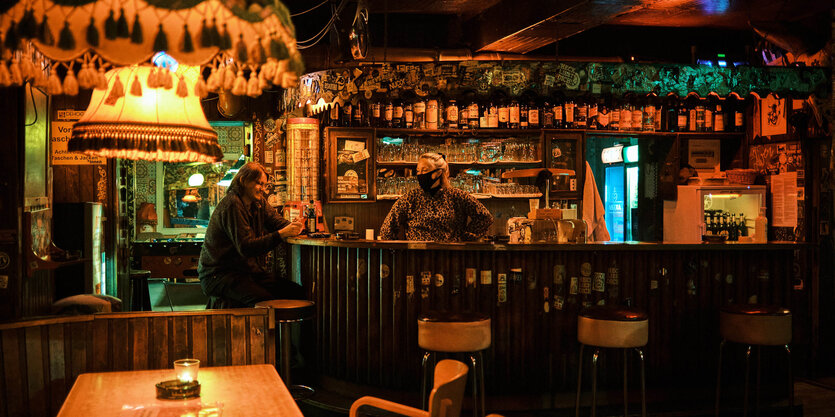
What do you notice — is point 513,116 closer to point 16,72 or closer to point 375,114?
point 375,114

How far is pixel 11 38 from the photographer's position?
1.81m

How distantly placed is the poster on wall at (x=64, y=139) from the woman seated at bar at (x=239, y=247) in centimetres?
196

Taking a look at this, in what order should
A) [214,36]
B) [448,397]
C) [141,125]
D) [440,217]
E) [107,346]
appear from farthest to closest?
[440,217] → [107,346] → [141,125] → [448,397] → [214,36]

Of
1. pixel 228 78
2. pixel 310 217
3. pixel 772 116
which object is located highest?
pixel 772 116

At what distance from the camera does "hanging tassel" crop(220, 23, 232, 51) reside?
1.91 metres

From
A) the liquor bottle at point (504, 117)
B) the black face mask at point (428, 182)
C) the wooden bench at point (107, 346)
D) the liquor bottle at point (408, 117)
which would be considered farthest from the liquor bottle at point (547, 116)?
the wooden bench at point (107, 346)

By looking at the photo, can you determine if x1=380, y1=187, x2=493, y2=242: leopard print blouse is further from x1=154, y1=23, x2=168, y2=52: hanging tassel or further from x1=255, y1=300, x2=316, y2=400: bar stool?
x1=154, y1=23, x2=168, y2=52: hanging tassel

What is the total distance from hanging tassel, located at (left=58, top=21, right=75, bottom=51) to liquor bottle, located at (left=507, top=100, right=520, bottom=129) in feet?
19.5

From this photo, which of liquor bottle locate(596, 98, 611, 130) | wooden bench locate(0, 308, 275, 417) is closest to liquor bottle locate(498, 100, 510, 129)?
liquor bottle locate(596, 98, 611, 130)

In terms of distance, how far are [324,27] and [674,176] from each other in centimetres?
452

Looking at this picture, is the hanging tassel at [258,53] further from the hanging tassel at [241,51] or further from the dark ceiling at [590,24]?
the dark ceiling at [590,24]

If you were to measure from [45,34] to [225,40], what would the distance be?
46 cm

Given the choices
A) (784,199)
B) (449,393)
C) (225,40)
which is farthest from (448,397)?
(784,199)

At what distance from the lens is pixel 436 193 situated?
5809 mm
